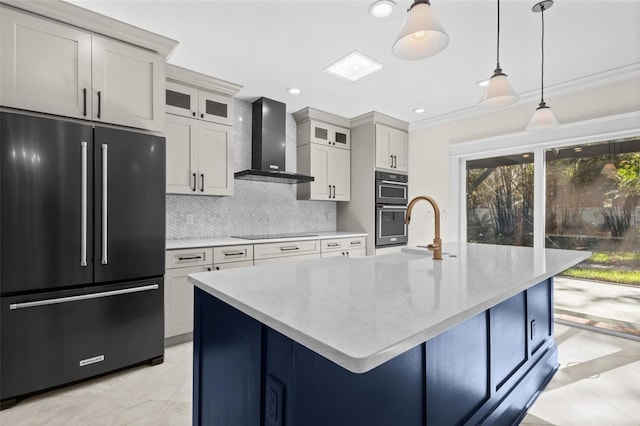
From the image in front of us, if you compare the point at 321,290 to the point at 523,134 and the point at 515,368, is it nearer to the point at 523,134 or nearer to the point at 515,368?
the point at 515,368

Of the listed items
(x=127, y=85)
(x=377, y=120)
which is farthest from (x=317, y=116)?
(x=127, y=85)

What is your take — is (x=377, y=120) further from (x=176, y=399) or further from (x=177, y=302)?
(x=176, y=399)

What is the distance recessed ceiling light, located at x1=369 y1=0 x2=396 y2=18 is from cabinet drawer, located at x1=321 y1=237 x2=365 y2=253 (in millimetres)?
2334

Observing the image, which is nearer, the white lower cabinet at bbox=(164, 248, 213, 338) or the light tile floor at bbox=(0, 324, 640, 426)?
the light tile floor at bbox=(0, 324, 640, 426)

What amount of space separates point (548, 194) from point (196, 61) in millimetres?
3887

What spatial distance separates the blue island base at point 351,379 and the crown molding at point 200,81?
7.83 feet

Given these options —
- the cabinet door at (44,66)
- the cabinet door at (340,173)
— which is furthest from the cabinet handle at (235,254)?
the cabinet door at (340,173)

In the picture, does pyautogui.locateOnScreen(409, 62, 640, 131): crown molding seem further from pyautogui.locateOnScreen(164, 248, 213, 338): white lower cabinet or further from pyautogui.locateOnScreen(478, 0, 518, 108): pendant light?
pyautogui.locateOnScreen(164, 248, 213, 338): white lower cabinet

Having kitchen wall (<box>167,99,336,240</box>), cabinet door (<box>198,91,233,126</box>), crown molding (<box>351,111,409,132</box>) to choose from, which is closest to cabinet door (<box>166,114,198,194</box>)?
cabinet door (<box>198,91,233,126</box>)

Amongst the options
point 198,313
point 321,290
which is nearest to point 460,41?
point 321,290

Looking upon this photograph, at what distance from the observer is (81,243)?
82.4 inches

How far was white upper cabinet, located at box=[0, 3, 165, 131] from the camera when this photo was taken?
1.91m

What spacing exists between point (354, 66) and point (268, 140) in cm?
131

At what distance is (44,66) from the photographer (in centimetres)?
200
